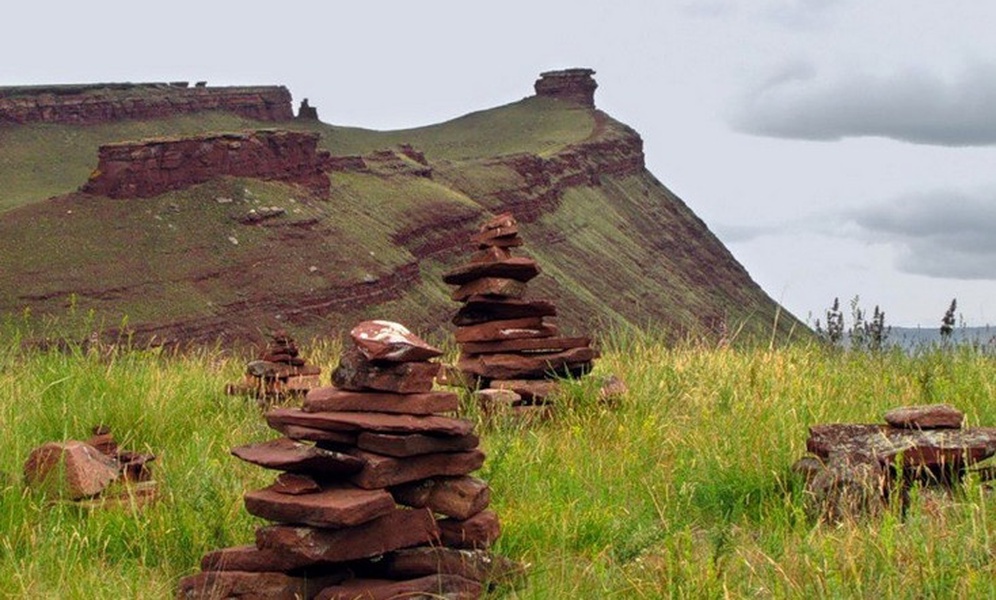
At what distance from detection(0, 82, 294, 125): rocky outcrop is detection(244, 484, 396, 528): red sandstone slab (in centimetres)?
13195

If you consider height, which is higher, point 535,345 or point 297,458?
point 535,345

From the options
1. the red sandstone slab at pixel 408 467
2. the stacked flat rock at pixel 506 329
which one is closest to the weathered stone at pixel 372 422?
the red sandstone slab at pixel 408 467

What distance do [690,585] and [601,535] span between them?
1373 millimetres

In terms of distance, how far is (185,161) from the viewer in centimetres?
8794

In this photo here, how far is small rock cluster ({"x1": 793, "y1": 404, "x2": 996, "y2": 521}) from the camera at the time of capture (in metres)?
6.34

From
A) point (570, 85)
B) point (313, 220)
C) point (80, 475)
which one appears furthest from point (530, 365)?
point (570, 85)

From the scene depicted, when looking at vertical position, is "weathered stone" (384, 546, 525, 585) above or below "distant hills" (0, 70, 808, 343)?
below

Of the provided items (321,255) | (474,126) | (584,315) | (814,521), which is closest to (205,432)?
(814,521)

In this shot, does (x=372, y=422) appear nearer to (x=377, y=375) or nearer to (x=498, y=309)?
(x=377, y=375)

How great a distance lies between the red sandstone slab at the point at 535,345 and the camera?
10367 mm

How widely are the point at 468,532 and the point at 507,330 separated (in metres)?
→ 4.76

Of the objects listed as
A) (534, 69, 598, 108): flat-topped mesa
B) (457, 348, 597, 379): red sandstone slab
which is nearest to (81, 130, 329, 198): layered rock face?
(534, 69, 598, 108): flat-topped mesa

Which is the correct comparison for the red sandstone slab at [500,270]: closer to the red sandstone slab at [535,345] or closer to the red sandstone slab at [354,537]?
the red sandstone slab at [535,345]

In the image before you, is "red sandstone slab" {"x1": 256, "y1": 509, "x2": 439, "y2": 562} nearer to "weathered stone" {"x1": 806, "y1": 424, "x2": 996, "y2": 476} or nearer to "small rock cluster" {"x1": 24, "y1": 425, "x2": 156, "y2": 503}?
"small rock cluster" {"x1": 24, "y1": 425, "x2": 156, "y2": 503}
